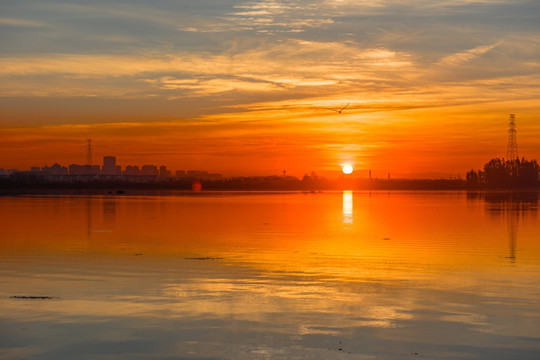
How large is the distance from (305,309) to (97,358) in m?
6.12

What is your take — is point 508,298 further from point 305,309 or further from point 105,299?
point 105,299

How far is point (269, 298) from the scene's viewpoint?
19.2 meters

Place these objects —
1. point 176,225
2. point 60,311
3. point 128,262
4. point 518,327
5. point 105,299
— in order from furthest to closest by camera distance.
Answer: point 176,225 → point 128,262 → point 105,299 → point 60,311 → point 518,327

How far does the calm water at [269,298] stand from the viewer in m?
14.0

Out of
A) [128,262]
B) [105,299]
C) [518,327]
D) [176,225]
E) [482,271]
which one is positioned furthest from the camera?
[176,225]

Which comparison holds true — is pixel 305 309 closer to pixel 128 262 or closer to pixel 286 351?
pixel 286 351

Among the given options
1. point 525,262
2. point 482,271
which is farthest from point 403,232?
point 482,271

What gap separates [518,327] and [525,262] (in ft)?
42.8

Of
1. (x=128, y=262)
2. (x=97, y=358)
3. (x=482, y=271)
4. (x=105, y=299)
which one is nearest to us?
(x=97, y=358)

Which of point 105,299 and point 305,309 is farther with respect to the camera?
point 105,299

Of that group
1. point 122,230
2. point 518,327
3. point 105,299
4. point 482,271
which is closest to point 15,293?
point 105,299

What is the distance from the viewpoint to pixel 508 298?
19375 mm

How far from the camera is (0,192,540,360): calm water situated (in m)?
14.0

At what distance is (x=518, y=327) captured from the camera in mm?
15641
